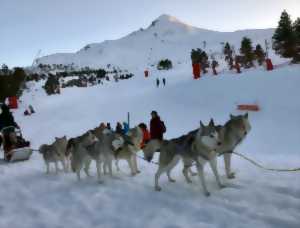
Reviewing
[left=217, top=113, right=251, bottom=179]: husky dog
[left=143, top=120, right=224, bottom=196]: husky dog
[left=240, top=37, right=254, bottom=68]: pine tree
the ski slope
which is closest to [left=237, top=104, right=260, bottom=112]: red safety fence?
the ski slope

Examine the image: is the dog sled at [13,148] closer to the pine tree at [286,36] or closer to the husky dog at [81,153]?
the husky dog at [81,153]

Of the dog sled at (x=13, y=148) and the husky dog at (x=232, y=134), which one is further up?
the husky dog at (x=232, y=134)

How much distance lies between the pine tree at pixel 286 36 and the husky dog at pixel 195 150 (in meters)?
26.3

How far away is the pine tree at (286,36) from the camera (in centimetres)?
3216

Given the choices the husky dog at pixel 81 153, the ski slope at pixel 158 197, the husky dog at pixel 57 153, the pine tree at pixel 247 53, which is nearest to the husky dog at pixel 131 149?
the ski slope at pixel 158 197

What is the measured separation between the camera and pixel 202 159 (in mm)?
7727

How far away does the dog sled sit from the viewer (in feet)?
44.4

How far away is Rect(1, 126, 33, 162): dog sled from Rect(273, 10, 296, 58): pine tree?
2413cm

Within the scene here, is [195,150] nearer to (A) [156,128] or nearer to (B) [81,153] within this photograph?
(B) [81,153]

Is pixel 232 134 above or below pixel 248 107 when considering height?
above

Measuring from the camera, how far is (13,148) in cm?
1389

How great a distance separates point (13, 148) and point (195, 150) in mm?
8162

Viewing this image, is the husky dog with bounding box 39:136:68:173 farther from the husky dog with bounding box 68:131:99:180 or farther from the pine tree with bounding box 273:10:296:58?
the pine tree with bounding box 273:10:296:58

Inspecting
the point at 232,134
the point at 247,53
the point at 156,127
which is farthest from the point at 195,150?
the point at 247,53
